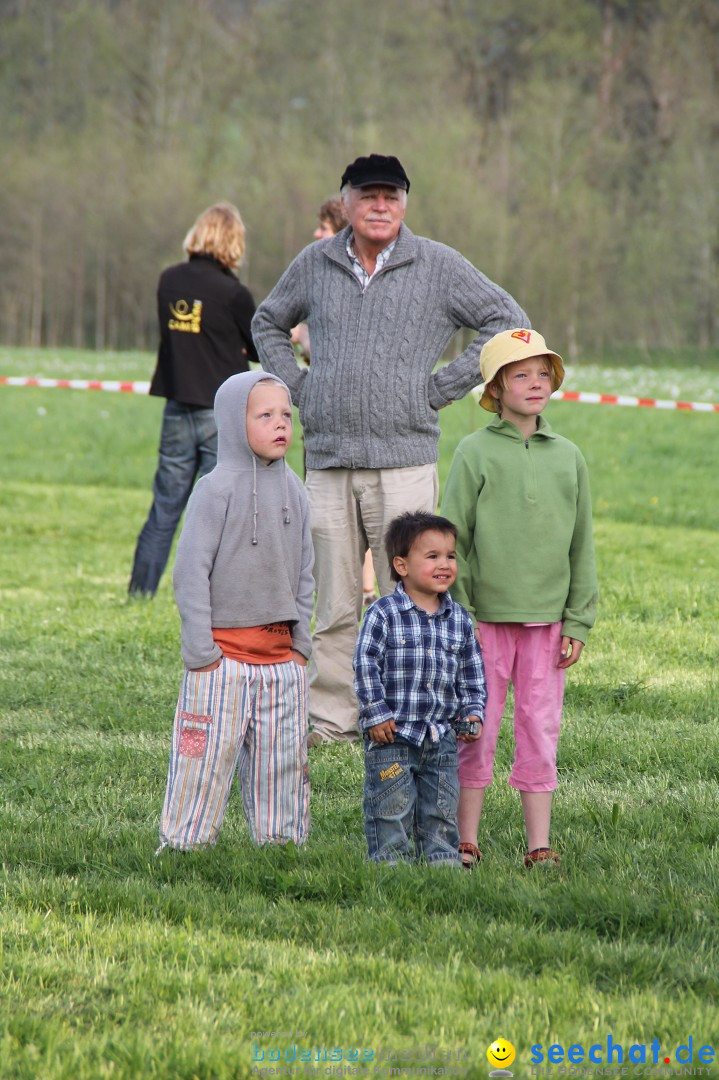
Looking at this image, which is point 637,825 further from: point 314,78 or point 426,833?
point 314,78

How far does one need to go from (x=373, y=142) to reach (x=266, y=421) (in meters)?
47.5

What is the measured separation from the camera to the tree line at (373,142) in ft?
148

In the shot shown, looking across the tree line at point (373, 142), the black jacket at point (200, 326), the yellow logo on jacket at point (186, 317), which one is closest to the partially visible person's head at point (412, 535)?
the black jacket at point (200, 326)

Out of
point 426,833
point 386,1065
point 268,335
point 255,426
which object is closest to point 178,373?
point 268,335

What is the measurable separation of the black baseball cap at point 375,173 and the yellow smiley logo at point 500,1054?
3272 millimetres

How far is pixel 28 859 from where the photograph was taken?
165 inches

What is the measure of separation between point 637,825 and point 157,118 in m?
57.9

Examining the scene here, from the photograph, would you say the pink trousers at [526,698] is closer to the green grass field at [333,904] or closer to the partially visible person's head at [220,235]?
the green grass field at [333,904]

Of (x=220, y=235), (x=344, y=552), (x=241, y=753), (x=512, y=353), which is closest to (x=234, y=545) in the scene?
(x=241, y=753)

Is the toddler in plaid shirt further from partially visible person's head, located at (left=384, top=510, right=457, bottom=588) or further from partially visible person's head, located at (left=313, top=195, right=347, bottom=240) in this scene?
partially visible person's head, located at (left=313, top=195, right=347, bottom=240)

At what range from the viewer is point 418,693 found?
3.92 m

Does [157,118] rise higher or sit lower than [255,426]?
higher
